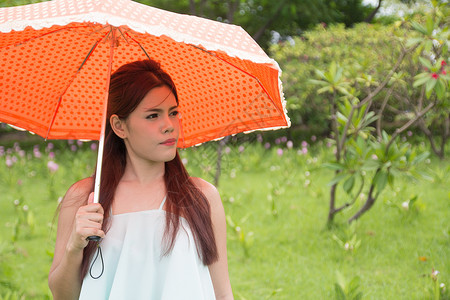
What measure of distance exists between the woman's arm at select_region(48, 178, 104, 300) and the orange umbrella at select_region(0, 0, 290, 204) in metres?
0.24

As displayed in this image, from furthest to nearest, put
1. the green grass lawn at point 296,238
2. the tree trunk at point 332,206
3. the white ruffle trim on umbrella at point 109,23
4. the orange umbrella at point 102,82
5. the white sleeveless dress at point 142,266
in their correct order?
the tree trunk at point 332,206 < the green grass lawn at point 296,238 < the orange umbrella at point 102,82 < the white sleeveless dress at point 142,266 < the white ruffle trim on umbrella at point 109,23

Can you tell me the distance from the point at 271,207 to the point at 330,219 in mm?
744

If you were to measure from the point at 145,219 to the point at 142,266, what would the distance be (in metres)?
0.15

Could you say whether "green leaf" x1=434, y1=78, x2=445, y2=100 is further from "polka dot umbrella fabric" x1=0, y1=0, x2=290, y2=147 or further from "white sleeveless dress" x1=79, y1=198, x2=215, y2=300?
"white sleeveless dress" x1=79, y1=198, x2=215, y2=300

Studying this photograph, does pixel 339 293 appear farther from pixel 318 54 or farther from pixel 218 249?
pixel 318 54

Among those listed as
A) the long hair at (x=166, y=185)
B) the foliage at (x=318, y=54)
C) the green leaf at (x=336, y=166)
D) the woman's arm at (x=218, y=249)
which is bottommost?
the foliage at (x=318, y=54)

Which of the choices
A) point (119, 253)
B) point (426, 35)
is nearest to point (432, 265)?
point (426, 35)

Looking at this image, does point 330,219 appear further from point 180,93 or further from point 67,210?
point 67,210

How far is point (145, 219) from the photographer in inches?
66.6

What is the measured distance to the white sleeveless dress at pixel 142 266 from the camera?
164 cm

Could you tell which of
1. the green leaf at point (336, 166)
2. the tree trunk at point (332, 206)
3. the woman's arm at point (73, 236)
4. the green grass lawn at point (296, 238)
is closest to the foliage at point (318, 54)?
the green grass lawn at point (296, 238)

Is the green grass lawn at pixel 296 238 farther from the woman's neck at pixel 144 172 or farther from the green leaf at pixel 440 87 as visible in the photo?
the woman's neck at pixel 144 172

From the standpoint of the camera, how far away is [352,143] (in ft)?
14.1

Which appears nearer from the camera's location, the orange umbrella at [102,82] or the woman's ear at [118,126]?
the woman's ear at [118,126]
